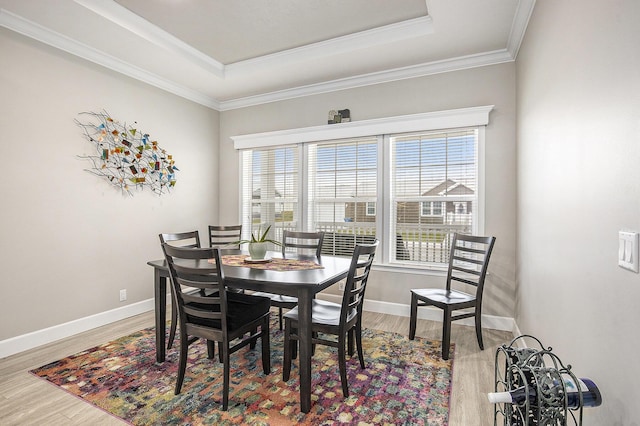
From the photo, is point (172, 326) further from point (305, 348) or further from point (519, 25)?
point (519, 25)

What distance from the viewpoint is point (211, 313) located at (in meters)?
2.03

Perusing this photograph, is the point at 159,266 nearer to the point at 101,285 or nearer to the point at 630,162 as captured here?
the point at 101,285

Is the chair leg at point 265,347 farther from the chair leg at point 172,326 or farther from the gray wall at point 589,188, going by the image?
the gray wall at point 589,188

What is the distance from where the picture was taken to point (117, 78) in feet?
11.7

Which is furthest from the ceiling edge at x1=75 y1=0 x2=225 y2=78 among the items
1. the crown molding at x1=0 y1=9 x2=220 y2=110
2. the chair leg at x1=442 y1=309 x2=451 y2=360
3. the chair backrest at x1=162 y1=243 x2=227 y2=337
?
the chair leg at x1=442 y1=309 x2=451 y2=360

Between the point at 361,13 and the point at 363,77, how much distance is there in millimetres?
1027

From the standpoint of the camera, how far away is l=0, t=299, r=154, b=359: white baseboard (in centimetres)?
277

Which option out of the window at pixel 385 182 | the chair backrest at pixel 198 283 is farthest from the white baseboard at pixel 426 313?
the chair backrest at pixel 198 283

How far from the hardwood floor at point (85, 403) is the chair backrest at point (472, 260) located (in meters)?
0.46

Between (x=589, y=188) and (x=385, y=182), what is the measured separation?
2454 millimetres

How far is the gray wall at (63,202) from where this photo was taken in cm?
277

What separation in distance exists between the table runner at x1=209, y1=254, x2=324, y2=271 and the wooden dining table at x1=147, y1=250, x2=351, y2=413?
0.06 meters

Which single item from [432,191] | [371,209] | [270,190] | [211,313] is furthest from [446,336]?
[270,190]

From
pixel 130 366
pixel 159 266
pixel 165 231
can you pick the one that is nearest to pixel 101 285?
pixel 165 231
